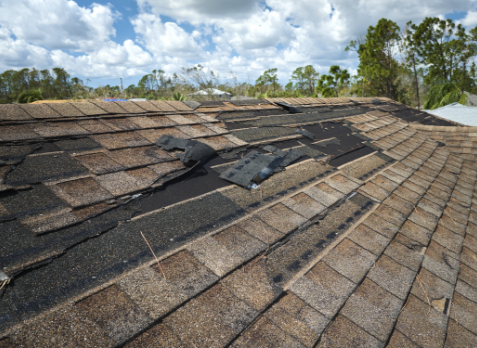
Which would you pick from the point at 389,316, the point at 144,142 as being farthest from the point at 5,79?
the point at 389,316

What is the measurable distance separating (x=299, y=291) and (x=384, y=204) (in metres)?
1.92

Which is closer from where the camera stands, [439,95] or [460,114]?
[460,114]

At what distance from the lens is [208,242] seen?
1873 mm

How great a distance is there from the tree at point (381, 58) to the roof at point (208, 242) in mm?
37561

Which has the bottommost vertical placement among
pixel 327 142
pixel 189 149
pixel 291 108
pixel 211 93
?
pixel 327 142

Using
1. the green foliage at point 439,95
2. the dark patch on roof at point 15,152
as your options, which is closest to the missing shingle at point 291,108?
the dark patch on roof at point 15,152

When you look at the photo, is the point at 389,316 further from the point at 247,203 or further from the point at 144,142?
the point at 144,142

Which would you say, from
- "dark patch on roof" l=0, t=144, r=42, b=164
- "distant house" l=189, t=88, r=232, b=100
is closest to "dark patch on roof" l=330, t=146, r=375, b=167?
"dark patch on roof" l=0, t=144, r=42, b=164

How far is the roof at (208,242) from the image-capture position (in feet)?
4.38

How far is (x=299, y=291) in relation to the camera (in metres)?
1.67

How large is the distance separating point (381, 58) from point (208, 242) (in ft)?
140

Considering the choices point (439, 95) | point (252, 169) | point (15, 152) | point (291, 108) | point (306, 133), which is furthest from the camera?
point (439, 95)

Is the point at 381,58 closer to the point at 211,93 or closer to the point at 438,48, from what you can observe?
the point at 438,48

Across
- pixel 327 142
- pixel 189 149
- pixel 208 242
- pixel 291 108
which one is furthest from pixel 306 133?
pixel 208 242
